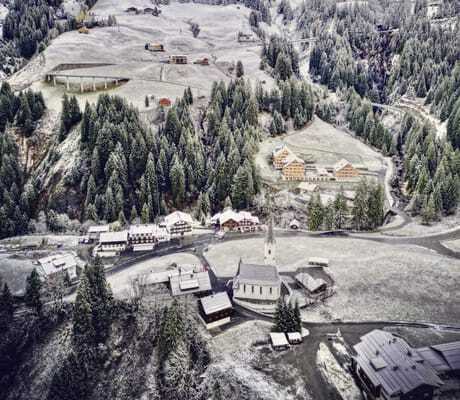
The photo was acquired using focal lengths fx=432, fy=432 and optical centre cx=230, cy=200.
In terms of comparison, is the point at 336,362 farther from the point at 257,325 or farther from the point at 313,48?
the point at 313,48

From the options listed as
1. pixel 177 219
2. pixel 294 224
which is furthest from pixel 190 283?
pixel 294 224

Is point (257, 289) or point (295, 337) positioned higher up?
point (295, 337)

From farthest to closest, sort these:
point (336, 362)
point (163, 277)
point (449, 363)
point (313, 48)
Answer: point (313, 48) < point (163, 277) < point (336, 362) < point (449, 363)

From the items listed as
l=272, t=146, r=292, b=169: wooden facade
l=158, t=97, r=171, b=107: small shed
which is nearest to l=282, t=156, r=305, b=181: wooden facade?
l=272, t=146, r=292, b=169: wooden facade

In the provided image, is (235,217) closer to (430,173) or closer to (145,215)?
(145,215)

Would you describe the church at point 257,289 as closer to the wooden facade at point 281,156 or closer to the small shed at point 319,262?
the small shed at point 319,262

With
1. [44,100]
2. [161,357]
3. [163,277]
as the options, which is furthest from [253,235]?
[44,100]
